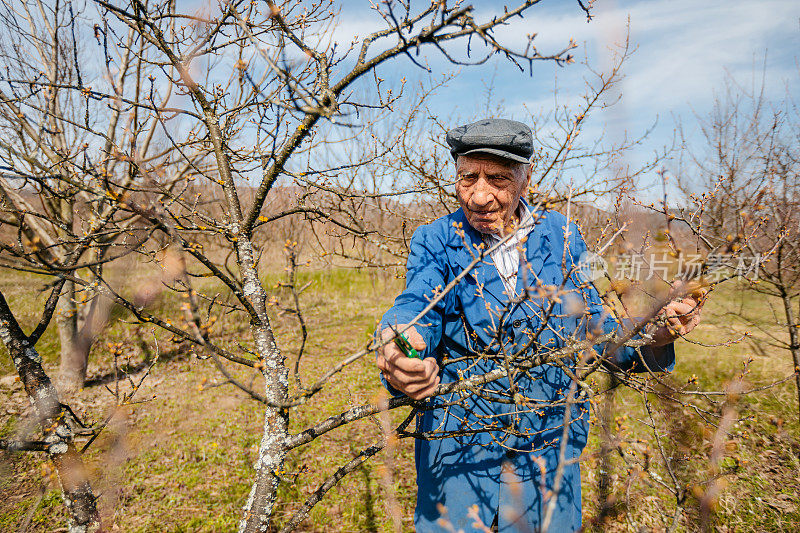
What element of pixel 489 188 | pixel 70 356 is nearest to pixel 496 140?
pixel 489 188

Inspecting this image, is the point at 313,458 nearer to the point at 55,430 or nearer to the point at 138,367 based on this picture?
the point at 55,430

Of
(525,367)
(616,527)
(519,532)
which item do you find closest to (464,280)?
(525,367)

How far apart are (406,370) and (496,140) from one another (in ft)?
3.56

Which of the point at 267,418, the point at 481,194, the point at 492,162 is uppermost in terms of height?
the point at 492,162

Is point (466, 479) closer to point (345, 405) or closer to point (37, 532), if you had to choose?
point (37, 532)

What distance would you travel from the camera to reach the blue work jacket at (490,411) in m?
1.91

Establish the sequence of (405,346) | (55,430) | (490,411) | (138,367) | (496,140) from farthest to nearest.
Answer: (138,367), (55,430), (490,411), (496,140), (405,346)

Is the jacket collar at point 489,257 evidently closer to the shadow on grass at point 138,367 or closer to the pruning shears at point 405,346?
Result: the pruning shears at point 405,346

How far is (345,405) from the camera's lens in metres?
7.36

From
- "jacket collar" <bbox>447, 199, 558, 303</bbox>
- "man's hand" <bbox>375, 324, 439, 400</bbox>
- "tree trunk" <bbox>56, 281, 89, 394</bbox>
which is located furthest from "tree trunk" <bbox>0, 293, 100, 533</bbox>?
"tree trunk" <bbox>56, 281, 89, 394</bbox>

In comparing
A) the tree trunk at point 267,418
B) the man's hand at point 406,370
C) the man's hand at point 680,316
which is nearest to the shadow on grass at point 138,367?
the tree trunk at point 267,418

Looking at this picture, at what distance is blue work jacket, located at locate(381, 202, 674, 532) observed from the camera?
6.27ft

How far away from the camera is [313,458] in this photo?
5.79 m

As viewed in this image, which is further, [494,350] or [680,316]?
[494,350]
